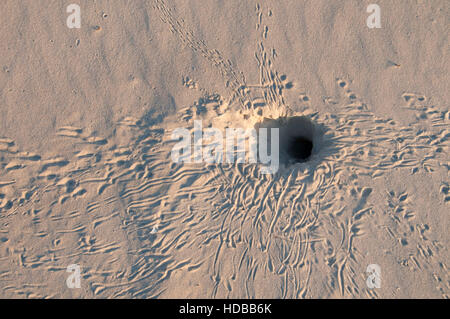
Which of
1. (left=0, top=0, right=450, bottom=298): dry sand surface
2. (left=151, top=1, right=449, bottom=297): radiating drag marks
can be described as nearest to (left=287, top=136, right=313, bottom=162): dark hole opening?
(left=0, top=0, right=450, bottom=298): dry sand surface

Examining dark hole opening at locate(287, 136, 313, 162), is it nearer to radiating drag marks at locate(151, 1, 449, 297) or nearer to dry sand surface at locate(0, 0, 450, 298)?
dry sand surface at locate(0, 0, 450, 298)

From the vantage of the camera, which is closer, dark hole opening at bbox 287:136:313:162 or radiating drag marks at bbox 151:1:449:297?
radiating drag marks at bbox 151:1:449:297

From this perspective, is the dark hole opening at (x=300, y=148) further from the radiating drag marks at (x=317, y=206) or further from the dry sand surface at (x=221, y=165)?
the radiating drag marks at (x=317, y=206)

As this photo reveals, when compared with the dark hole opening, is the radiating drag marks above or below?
below

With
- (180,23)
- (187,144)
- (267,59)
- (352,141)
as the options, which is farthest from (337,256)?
(180,23)

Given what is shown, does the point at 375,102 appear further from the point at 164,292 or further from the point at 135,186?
the point at 164,292

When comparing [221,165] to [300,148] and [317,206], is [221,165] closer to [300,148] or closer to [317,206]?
[300,148]

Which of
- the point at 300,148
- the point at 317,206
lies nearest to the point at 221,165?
the point at 300,148
